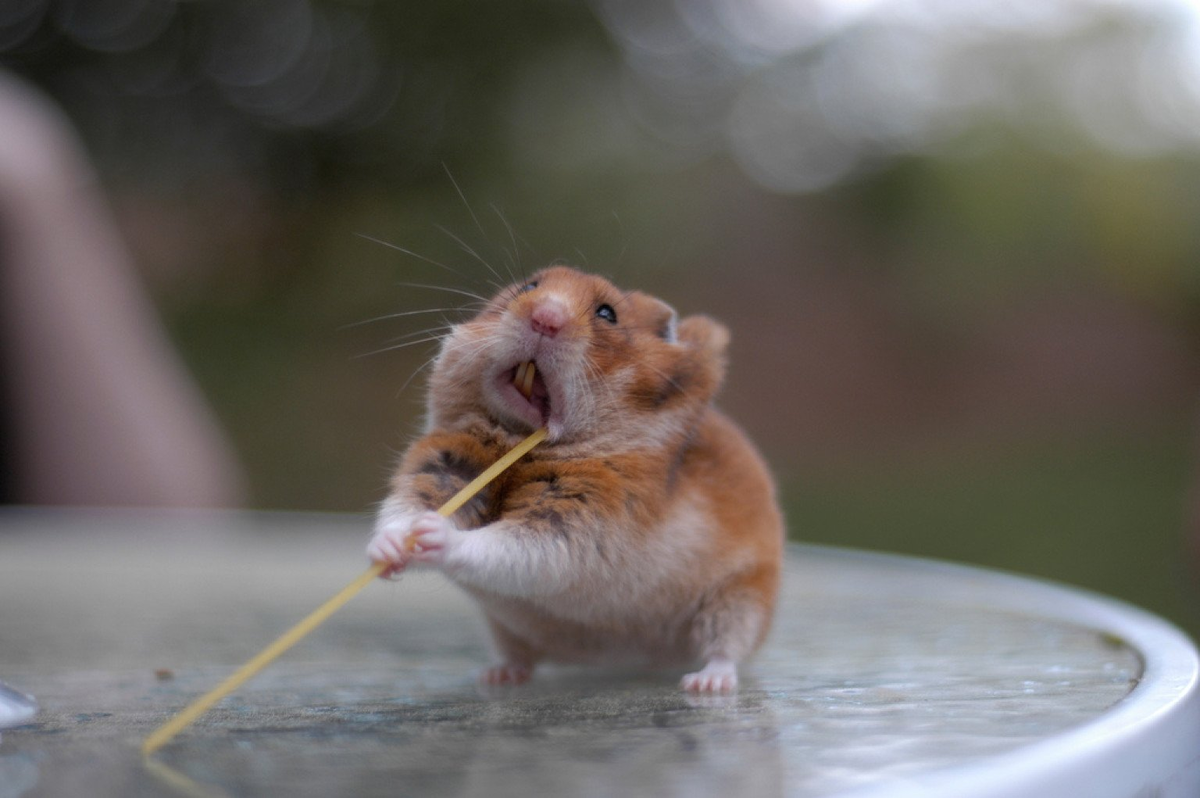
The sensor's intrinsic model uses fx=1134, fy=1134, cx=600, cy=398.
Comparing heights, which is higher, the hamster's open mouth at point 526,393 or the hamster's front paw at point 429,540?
the hamster's open mouth at point 526,393

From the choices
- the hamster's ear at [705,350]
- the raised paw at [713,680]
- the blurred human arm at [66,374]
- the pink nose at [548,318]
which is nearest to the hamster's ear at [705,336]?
the hamster's ear at [705,350]

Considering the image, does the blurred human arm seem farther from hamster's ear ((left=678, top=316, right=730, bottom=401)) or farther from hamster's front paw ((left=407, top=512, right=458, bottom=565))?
hamster's front paw ((left=407, top=512, right=458, bottom=565))

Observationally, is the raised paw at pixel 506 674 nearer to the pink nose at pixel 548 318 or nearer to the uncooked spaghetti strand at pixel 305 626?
the uncooked spaghetti strand at pixel 305 626

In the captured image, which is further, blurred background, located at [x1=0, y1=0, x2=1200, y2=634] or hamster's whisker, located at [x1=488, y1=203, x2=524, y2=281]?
blurred background, located at [x1=0, y1=0, x2=1200, y2=634]

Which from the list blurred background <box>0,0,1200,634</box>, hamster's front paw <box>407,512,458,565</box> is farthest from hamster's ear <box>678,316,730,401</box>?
blurred background <box>0,0,1200,634</box>

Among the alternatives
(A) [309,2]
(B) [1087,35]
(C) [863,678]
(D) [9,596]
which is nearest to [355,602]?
(D) [9,596]

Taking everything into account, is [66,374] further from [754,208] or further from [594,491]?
[754,208]
